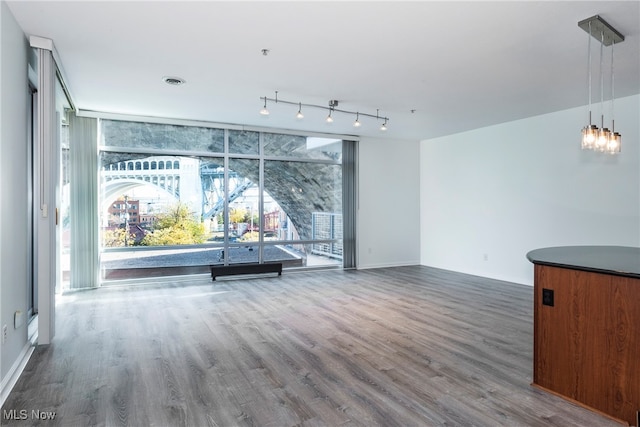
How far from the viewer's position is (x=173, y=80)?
4.16 metres

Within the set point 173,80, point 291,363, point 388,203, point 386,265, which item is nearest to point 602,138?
point 291,363

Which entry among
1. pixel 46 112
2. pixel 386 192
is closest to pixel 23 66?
→ pixel 46 112

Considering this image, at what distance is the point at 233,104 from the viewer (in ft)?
16.8

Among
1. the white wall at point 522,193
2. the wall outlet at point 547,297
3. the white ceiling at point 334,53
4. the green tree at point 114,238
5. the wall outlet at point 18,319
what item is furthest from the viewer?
the green tree at point 114,238

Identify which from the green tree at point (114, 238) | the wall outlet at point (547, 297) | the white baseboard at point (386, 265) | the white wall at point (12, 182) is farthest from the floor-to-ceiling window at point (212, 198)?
the wall outlet at point (547, 297)

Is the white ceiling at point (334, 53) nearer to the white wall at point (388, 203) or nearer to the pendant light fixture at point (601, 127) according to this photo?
the pendant light fixture at point (601, 127)

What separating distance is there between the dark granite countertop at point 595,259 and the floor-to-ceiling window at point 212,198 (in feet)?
15.6

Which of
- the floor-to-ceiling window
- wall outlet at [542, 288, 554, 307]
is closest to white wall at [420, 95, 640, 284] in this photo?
the floor-to-ceiling window

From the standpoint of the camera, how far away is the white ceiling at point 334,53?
270 centimetres

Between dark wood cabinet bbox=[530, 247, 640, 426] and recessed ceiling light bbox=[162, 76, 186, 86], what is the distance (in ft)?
13.0

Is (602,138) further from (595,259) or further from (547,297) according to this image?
(547,297)

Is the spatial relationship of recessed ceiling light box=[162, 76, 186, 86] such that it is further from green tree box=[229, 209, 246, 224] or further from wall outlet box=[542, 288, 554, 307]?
wall outlet box=[542, 288, 554, 307]

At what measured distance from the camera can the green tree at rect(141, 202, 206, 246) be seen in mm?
6121

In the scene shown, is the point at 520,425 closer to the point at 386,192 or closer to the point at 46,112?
the point at 46,112
